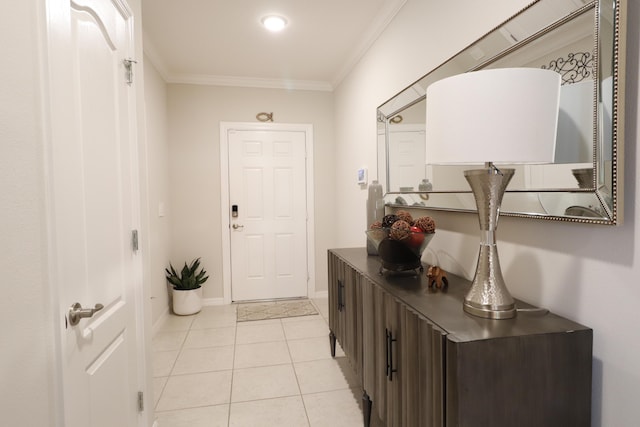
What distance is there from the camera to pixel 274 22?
2701 millimetres

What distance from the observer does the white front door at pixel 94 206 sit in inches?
40.7

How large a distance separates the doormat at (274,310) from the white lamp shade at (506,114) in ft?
10.1

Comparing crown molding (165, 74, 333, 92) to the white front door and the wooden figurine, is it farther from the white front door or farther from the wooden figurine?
the wooden figurine

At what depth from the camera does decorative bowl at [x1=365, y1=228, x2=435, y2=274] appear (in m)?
1.63

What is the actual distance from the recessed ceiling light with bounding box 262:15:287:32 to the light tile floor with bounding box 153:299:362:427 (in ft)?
8.45

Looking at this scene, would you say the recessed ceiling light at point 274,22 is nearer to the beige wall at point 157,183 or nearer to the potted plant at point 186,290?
the beige wall at point 157,183

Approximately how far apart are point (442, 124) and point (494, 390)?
0.77 metres

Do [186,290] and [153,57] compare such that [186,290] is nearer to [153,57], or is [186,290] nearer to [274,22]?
[153,57]

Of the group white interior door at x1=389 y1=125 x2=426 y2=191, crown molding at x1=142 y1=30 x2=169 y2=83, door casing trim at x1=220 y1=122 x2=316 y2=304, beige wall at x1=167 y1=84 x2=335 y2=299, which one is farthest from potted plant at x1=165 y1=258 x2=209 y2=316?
white interior door at x1=389 y1=125 x2=426 y2=191

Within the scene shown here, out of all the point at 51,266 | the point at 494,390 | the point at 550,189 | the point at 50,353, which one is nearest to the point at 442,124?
the point at 550,189

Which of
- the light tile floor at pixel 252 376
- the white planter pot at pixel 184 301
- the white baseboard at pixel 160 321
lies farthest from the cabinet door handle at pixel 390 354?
the white planter pot at pixel 184 301

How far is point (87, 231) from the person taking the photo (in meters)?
1.22

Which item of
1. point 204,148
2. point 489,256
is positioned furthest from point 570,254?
point 204,148

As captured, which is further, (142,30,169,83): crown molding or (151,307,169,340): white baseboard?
(151,307,169,340): white baseboard
